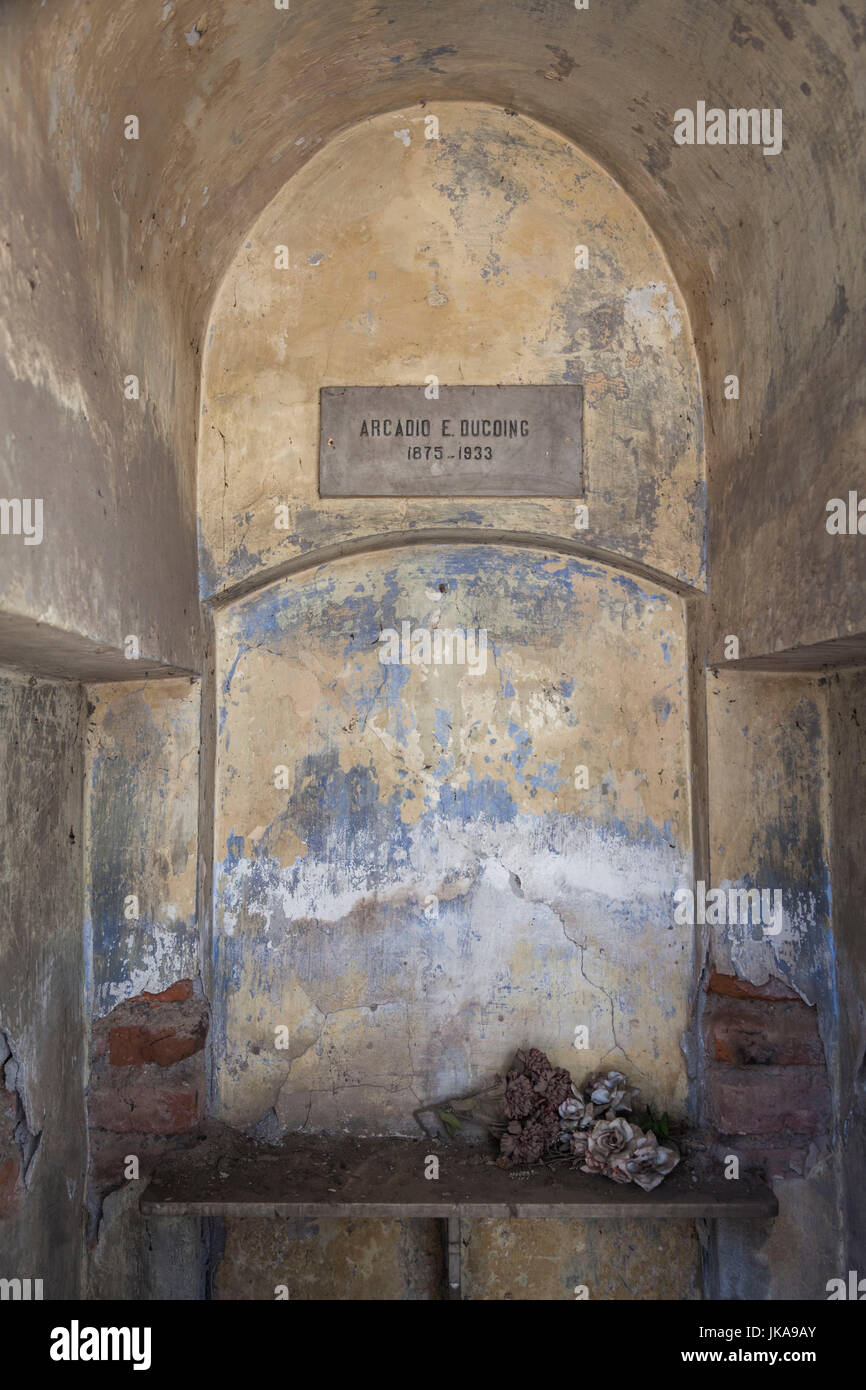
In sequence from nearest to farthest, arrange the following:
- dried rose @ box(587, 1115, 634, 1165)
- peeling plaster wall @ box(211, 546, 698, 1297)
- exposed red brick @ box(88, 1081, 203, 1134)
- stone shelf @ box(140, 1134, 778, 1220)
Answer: stone shelf @ box(140, 1134, 778, 1220)
dried rose @ box(587, 1115, 634, 1165)
exposed red brick @ box(88, 1081, 203, 1134)
peeling plaster wall @ box(211, 546, 698, 1297)

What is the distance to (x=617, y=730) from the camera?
3.71 meters

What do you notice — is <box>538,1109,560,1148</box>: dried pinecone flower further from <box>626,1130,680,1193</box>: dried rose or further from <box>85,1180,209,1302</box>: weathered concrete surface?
<box>85,1180,209,1302</box>: weathered concrete surface

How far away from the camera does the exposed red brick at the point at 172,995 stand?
3.48 meters

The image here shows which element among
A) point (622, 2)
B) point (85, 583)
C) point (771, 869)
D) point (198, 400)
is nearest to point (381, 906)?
point (771, 869)

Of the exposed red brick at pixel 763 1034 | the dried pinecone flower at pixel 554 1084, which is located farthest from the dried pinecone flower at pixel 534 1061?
the exposed red brick at pixel 763 1034

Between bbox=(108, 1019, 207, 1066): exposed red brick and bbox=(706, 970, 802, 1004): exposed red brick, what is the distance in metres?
2.08

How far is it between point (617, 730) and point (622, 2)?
8.31ft

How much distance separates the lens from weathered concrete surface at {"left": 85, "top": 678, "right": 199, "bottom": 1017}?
11.5 feet

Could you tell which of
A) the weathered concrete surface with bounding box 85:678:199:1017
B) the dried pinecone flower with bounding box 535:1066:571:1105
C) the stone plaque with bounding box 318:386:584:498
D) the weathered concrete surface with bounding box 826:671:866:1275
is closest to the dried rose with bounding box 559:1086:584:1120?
the dried pinecone flower with bounding box 535:1066:571:1105

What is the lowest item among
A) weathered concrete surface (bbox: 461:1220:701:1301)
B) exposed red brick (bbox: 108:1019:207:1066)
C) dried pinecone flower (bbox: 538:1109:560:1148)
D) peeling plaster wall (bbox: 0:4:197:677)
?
weathered concrete surface (bbox: 461:1220:701:1301)

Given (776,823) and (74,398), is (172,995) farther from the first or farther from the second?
(776,823)

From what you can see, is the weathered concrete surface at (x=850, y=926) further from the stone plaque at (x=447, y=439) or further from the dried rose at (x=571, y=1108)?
the stone plaque at (x=447, y=439)
